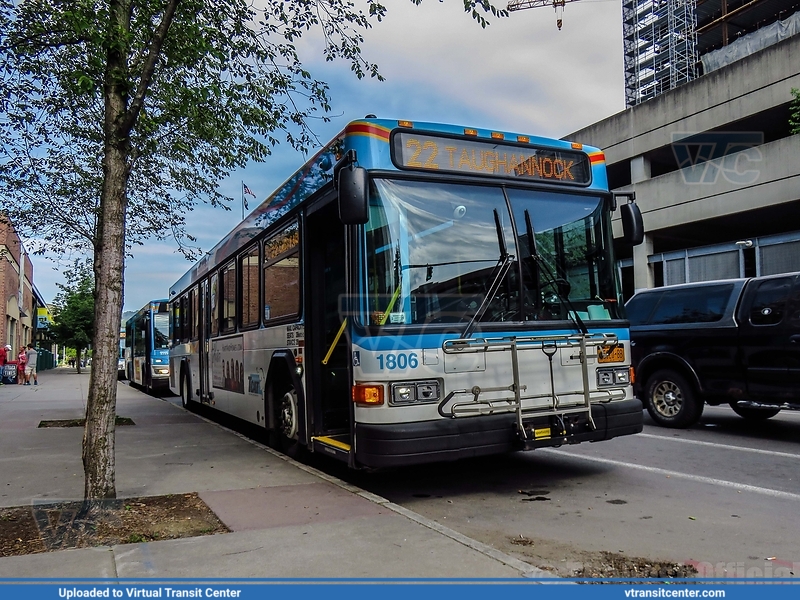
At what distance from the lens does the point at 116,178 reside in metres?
6.23

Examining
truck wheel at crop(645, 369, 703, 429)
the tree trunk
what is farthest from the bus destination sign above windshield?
truck wheel at crop(645, 369, 703, 429)

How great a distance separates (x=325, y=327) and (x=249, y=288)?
258 centimetres

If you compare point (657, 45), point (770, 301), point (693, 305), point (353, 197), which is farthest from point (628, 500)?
point (657, 45)

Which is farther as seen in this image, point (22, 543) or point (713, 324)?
point (713, 324)

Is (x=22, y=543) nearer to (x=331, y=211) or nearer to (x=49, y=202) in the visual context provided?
(x=331, y=211)

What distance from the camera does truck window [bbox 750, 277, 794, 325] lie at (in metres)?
9.32

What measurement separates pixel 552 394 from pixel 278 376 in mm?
3713

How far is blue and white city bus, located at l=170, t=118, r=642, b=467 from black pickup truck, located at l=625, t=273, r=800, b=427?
3311 mm

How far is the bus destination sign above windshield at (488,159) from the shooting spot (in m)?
6.37

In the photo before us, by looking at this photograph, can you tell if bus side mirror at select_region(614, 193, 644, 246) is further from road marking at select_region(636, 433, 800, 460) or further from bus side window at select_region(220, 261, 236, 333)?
bus side window at select_region(220, 261, 236, 333)

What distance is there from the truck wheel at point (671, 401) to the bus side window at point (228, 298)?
6.61 metres

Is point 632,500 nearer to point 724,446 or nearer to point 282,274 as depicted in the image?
point 724,446

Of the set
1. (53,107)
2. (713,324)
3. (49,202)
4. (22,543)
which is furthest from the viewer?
(49,202)

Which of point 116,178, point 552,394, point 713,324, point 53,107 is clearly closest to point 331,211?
point 116,178
